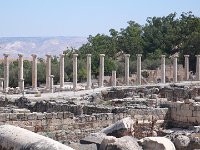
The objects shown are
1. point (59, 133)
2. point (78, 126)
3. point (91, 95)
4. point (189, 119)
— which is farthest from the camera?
point (91, 95)

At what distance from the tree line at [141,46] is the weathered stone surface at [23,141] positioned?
4980 cm

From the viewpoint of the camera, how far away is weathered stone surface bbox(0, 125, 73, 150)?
27.8 ft

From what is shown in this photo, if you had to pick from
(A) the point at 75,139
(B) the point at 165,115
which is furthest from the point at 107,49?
(A) the point at 75,139

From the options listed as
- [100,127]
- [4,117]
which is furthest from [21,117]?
[100,127]

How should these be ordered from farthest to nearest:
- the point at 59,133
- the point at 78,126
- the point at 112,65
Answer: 1. the point at 112,65
2. the point at 78,126
3. the point at 59,133

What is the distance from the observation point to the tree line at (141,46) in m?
62.7

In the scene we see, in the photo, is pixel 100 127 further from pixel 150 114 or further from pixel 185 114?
pixel 185 114

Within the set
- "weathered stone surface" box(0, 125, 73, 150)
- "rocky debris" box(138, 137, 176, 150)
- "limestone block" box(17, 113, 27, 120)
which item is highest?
"weathered stone surface" box(0, 125, 73, 150)

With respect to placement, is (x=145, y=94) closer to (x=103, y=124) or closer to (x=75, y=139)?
(x=103, y=124)

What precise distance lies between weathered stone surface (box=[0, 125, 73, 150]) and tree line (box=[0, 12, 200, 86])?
1961 inches

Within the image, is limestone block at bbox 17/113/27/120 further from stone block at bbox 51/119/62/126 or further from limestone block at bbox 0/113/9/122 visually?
stone block at bbox 51/119/62/126

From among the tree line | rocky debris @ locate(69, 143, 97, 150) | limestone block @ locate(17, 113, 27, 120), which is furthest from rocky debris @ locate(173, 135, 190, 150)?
the tree line

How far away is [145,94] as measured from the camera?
34.8 meters

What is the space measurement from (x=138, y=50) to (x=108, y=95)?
119ft
